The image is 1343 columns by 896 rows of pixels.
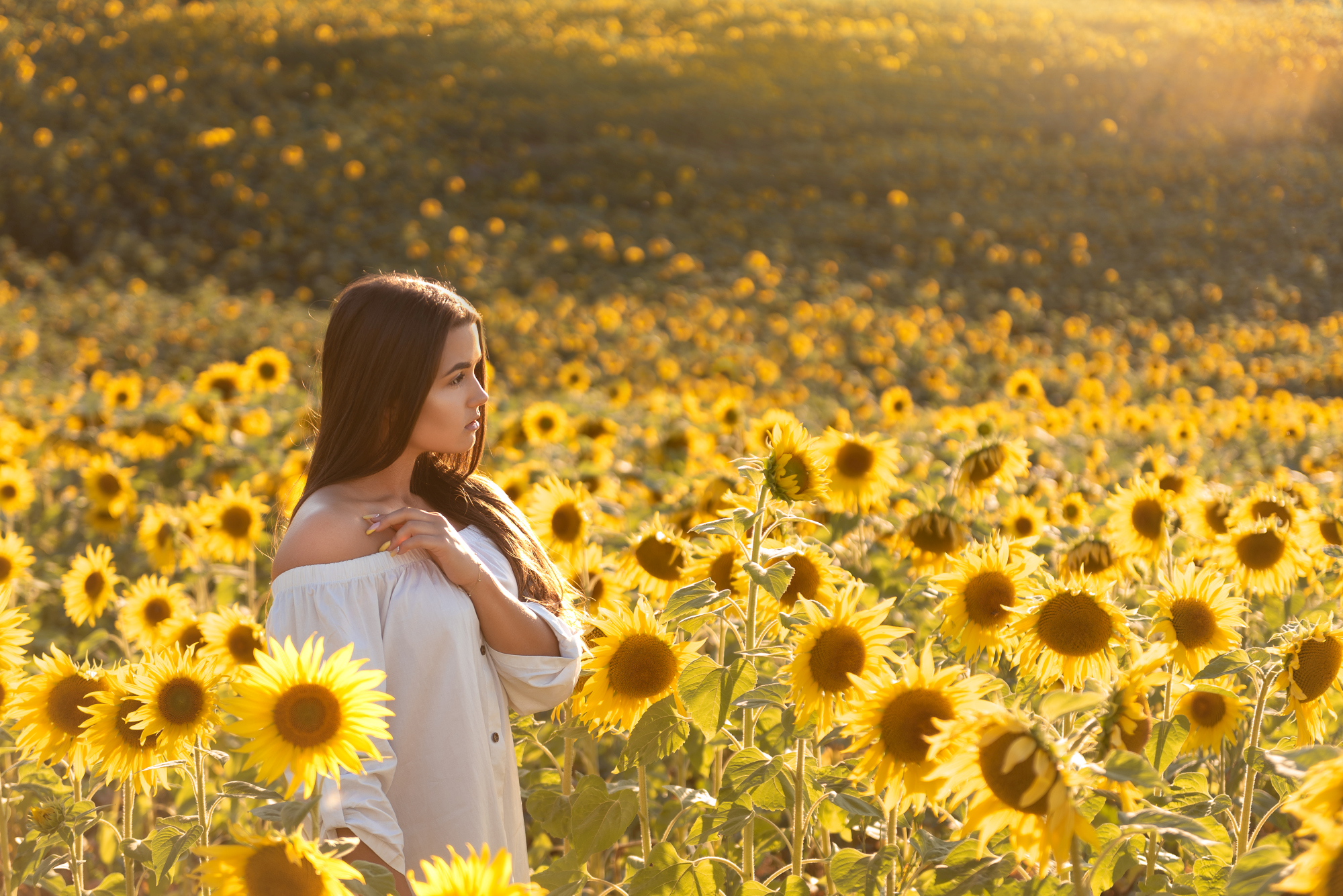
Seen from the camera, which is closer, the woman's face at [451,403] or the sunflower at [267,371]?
the woman's face at [451,403]

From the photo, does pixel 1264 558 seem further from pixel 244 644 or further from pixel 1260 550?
pixel 244 644

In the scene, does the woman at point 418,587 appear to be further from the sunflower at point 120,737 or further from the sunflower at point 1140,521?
the sunflower at point 1140,521

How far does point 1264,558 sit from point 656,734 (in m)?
1.96

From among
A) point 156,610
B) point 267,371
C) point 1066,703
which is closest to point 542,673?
point 1066,703

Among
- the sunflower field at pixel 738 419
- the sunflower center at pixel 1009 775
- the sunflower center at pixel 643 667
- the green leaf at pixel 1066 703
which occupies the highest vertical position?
the green leaf at pixel 1066 703

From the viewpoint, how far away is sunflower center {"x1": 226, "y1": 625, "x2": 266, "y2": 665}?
2.81 metres

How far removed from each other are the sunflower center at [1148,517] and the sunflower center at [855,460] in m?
0.83

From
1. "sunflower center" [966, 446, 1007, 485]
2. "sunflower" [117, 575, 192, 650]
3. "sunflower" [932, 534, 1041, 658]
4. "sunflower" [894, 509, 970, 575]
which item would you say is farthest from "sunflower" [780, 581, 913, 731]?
"sunflower" [117, 575, 192, 650]

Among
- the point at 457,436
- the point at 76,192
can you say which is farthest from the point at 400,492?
the point at 76,192

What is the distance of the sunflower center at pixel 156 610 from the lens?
3402mm

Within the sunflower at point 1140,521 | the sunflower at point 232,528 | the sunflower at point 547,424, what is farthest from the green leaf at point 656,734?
the sunflower at point 547,424

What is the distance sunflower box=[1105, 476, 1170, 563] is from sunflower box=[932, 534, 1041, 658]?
38.7 inches

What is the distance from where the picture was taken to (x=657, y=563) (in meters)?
2.84

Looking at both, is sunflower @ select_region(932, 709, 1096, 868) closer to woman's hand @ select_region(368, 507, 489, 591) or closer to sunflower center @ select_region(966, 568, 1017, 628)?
sunflower center @ select_region(966, 568, 1017, 628)
